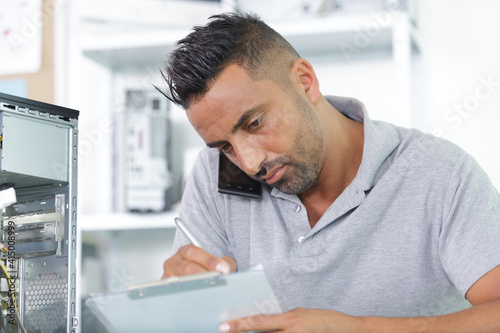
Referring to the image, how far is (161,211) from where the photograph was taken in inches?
65.9

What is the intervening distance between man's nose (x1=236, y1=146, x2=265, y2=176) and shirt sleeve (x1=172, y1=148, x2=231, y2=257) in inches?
9.1

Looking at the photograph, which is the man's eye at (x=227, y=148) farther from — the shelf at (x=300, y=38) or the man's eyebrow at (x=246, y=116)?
the shelf at (x=300, y=38)

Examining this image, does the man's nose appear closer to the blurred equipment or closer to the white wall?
the blurred equipment

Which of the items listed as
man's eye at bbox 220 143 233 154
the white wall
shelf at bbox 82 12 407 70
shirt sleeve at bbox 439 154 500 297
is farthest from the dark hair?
the white wall

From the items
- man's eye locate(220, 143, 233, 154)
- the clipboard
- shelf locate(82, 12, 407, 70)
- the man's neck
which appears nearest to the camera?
the clipboard

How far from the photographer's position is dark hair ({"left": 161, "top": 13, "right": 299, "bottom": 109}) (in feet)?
3.14

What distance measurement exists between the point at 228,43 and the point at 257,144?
0.19m

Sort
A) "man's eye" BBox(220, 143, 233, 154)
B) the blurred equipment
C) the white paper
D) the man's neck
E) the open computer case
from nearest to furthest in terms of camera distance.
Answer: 1. the open computer case
2. "man's eye" BBox(220, 143, 233, 154)
3. the man's neck
4. the blurred equipment
5. the white paper

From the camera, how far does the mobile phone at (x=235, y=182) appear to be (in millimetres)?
1139

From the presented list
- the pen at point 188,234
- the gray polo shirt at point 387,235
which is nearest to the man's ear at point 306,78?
the gray polo shirt at point 387,235

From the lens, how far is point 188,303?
2.16 ft

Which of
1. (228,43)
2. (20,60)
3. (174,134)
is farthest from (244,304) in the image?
(20,60)

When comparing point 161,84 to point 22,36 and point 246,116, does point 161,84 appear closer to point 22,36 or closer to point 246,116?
point 22,36

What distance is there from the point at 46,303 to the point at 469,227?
27.4 inches
